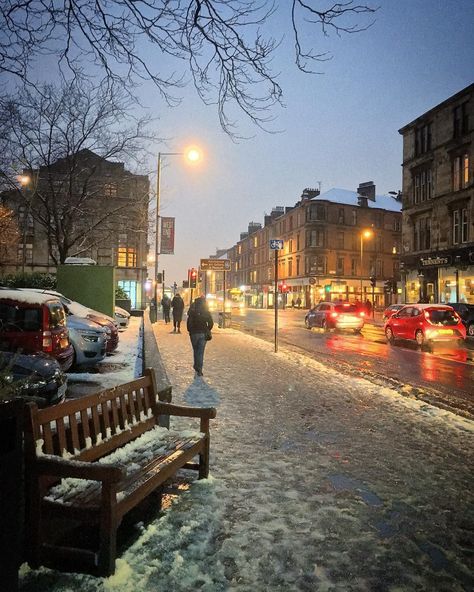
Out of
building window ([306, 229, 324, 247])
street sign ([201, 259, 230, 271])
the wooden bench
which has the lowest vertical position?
the wooden bench

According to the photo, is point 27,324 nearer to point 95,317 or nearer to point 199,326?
point 199,326

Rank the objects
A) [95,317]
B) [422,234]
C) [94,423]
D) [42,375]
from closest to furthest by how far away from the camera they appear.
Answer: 1. [94,423]
2. [42,375]
3. [95,317]
4. [422,234]

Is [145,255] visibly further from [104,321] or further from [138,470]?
[138,470]

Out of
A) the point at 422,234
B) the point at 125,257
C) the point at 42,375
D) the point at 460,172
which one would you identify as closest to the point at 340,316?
the point at 460,172

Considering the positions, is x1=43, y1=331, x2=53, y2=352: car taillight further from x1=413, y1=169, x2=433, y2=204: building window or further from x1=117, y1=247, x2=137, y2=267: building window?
x1=117, y1=247, x2=137, y2=267: building window

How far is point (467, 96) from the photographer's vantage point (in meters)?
32.2

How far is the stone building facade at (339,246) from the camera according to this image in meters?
63.6

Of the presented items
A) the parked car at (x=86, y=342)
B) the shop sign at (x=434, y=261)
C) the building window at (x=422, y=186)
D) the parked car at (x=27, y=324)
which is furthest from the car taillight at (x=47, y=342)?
the building window at (x=422, y=186)

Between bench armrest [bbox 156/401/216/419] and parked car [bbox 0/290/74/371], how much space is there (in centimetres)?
431

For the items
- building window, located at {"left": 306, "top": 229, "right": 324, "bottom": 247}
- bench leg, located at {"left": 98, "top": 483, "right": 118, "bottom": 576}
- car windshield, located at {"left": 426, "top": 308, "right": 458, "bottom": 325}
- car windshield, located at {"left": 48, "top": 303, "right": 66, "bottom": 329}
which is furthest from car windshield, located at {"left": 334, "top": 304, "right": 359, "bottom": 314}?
building window, located at {"left": 306, "top": 229, "right": 324, "bottom": 247}

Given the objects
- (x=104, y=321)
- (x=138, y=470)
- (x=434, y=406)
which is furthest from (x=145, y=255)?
(x=138, y=470)

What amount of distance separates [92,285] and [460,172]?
89.6 feet

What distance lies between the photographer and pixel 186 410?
15.3 feet

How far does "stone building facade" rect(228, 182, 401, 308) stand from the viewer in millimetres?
63625
